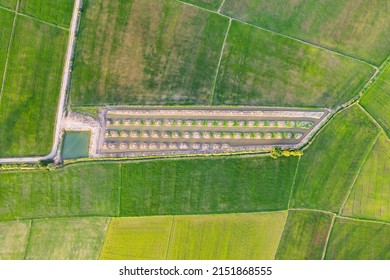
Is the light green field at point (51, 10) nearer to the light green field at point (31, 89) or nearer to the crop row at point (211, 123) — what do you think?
the light green field at point (31, 89)

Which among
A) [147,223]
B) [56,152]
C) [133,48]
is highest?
[133,48]

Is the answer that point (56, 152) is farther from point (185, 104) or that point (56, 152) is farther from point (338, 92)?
point (338, 92)

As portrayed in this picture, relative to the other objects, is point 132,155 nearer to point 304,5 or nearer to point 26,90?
point 26,90

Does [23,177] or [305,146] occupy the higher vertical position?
[305,146]

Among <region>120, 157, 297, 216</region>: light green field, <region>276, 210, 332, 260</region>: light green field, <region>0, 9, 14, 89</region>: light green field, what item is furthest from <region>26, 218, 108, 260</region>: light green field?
<region>276, 210, 332, 260</region>: light green field

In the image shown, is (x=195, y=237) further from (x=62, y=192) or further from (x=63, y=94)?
(x=63, y=94)

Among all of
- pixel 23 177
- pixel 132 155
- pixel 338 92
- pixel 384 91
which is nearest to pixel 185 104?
pixel 132 155

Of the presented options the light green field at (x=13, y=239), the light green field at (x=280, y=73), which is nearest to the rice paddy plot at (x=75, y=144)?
the light green field at (x=13, y=239)
